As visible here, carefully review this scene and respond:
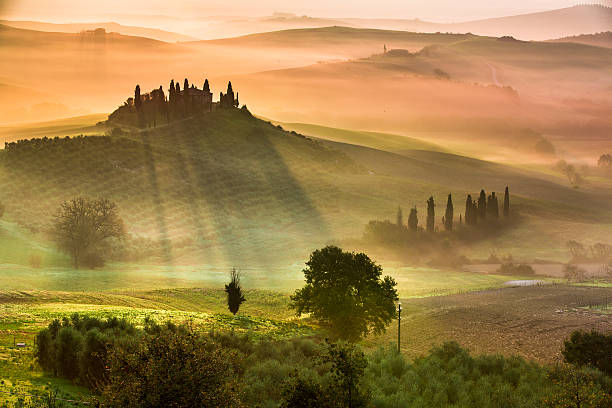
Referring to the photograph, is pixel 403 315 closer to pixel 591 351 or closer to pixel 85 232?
pixel 591 351

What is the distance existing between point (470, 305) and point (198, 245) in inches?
3662

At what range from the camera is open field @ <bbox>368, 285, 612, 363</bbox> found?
68312 mm

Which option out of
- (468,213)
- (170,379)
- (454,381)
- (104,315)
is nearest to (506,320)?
(454,381)

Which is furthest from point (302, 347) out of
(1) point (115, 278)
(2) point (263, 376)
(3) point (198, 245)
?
(3) point (198, 245)

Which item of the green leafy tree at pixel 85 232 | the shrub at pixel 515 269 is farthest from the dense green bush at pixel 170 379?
the shrub at pixel 515 269

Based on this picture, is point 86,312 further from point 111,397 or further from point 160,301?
point 111,397

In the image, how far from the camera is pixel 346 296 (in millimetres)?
68188

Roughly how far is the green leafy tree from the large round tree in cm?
7016

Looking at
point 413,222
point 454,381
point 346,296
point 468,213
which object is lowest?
point 454,381

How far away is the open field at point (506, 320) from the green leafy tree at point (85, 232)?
212ft

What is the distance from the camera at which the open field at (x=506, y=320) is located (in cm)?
6831

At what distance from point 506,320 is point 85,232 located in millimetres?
82264

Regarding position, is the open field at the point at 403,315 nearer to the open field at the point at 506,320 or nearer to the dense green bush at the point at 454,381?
the open field at the point at 506,320

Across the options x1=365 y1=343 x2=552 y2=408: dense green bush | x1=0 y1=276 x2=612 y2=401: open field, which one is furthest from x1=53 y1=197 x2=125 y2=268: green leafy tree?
x1=365 y1=343 x2=552 y2=408: dense green bush
